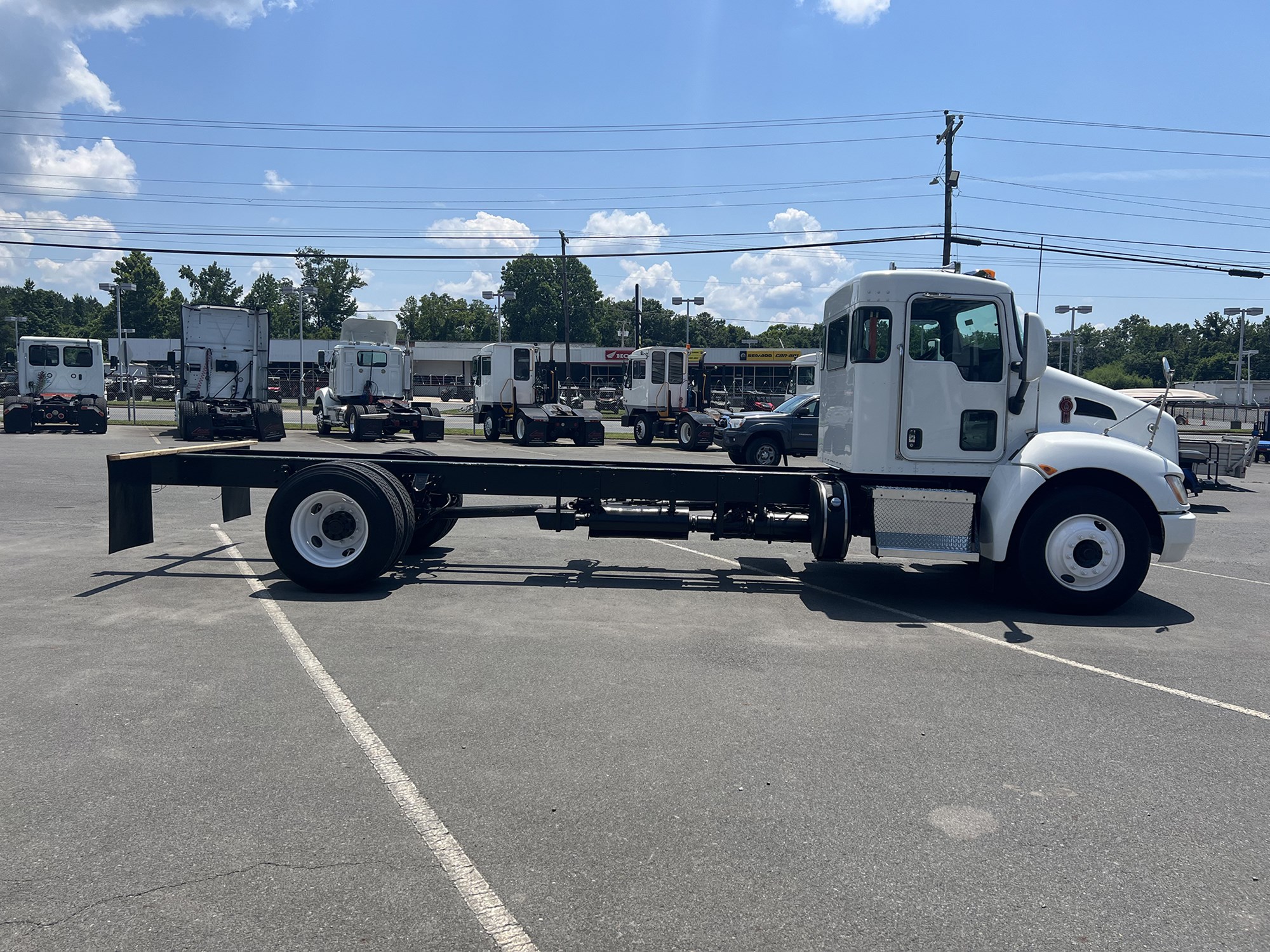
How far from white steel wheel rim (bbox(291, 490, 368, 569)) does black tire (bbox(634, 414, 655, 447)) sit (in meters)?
24.6

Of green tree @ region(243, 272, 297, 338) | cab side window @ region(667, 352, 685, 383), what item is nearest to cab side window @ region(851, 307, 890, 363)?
cab side window @ region(667, 352, 685, 383)

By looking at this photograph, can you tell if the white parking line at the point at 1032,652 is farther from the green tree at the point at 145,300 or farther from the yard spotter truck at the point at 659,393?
the green tree at the point at 145,300

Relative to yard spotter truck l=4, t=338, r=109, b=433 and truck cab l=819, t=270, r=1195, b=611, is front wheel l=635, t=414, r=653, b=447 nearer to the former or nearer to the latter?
yard spotter truck l=4, t=338, r=109, b=433

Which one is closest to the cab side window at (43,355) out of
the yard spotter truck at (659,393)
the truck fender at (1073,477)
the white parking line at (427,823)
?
the yard spotter truck at (659,393)

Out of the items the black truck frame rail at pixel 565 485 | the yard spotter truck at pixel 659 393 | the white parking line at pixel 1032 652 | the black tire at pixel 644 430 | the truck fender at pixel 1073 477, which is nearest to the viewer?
the white parking line at pixel 1032 652

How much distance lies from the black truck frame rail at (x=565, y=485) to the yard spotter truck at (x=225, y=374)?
59.0ft

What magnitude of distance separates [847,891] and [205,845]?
99.6 inches

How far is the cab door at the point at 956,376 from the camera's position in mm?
8188

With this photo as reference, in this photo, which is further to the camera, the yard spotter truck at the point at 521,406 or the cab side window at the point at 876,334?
the yard spotter truck at the point at 521,406

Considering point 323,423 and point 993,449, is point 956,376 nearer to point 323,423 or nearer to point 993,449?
point 993,449

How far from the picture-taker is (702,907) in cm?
327

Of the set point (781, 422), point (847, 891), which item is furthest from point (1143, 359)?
point (847, 891)

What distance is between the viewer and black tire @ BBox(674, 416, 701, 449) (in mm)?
30906

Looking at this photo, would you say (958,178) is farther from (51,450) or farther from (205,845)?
(205,845)
